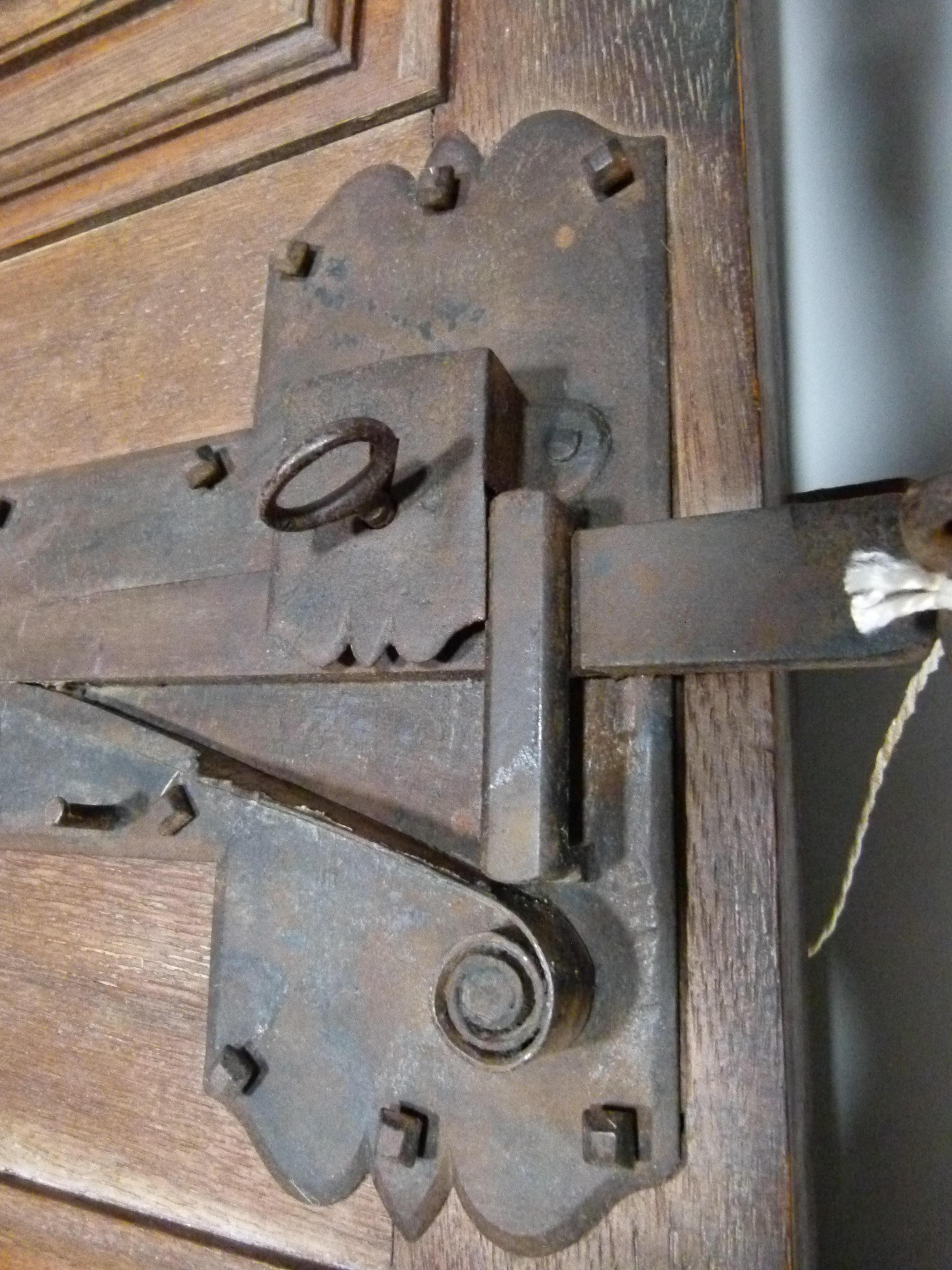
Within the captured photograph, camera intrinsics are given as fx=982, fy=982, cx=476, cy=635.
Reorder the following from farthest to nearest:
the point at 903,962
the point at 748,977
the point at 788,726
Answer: the point at 903,962 → the point at 788,726 → the point at 748,977

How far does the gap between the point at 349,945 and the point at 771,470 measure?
12.6 inches

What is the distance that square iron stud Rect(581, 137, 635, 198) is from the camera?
0.51 m

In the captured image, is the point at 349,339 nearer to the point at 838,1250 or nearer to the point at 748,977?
the point at 748,977

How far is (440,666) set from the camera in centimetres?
48

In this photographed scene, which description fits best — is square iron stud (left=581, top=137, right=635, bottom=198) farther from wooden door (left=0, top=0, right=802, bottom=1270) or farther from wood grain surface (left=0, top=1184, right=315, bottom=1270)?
wood grain surface (left=0, top=1184, right=315, bottom=1270)

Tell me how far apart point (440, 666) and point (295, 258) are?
289mm

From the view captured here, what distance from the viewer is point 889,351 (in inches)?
27.9

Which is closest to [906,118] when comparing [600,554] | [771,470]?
[771,470]

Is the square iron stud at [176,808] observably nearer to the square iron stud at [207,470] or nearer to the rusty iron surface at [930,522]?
the square iron stud at [207,470]

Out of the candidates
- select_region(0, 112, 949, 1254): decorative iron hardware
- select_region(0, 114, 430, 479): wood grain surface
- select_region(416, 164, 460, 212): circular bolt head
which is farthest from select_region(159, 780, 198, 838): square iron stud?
select_region(416, 164, 460, 212): circular bolt head

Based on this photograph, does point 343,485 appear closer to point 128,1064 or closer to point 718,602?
point 718,602

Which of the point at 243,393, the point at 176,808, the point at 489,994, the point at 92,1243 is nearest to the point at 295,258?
the point at 243,393

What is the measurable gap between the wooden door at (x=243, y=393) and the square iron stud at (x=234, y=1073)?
2.1 inches

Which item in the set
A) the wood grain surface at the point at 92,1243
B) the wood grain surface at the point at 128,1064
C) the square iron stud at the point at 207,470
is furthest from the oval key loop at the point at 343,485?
the wood grain surface at the point at 92,1243
